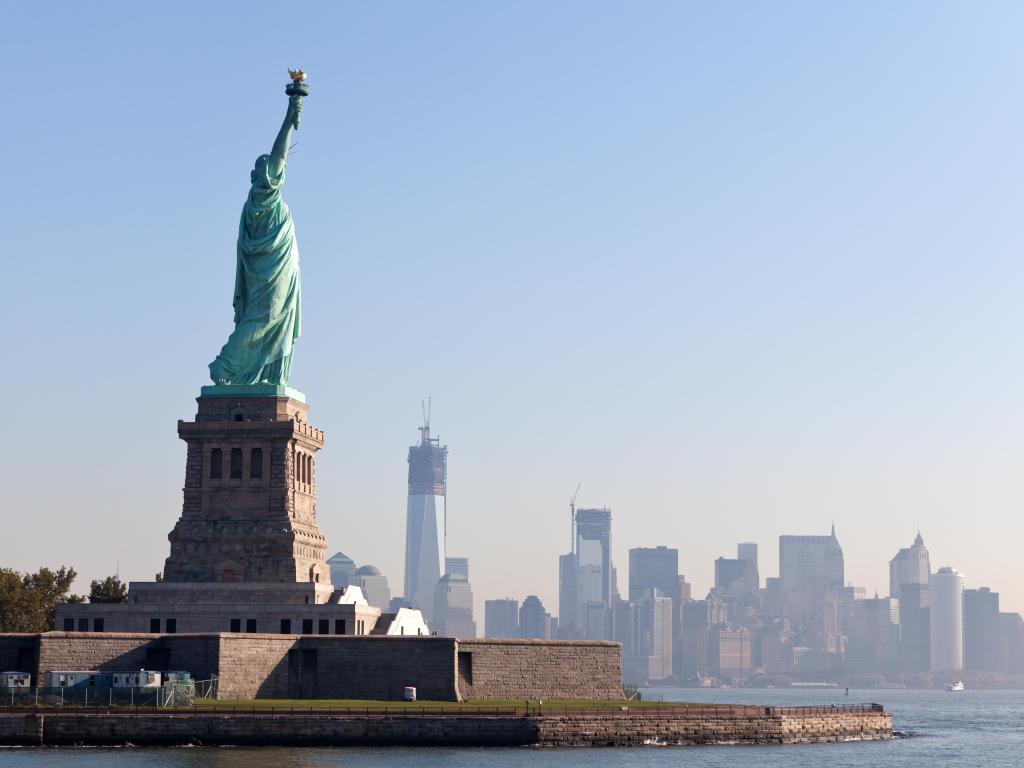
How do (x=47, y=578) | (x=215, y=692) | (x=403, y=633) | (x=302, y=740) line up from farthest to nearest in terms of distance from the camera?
(x=47, y=578), (x=403, y=633), (x=215, y=692), (x=302, y=740)

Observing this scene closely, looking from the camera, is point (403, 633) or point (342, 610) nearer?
point (342, 610)

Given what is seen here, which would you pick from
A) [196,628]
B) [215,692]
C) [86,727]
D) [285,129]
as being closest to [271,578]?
[196,628]

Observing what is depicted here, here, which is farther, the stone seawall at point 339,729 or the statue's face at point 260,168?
the statue's face at point 260,168

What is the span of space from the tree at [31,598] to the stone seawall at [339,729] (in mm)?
32187

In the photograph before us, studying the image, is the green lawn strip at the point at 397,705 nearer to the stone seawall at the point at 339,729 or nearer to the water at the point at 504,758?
the stone seawall at the point at 339,729

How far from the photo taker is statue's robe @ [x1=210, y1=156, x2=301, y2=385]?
10756cm

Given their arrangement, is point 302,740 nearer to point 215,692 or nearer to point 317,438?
point 215,692

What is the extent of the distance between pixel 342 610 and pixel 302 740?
45.1 ft

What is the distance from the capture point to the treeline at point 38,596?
123m

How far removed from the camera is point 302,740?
86500mm

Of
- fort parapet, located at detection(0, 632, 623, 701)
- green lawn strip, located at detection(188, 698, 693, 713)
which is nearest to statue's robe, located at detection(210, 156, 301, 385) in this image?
fort parapet, located at detection(0, 632, 623, 701)

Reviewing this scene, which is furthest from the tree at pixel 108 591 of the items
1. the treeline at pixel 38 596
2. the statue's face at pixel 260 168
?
the statue's face at pixel 260 168

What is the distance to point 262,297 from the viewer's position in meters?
108

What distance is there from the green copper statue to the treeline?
1982 centimetres
